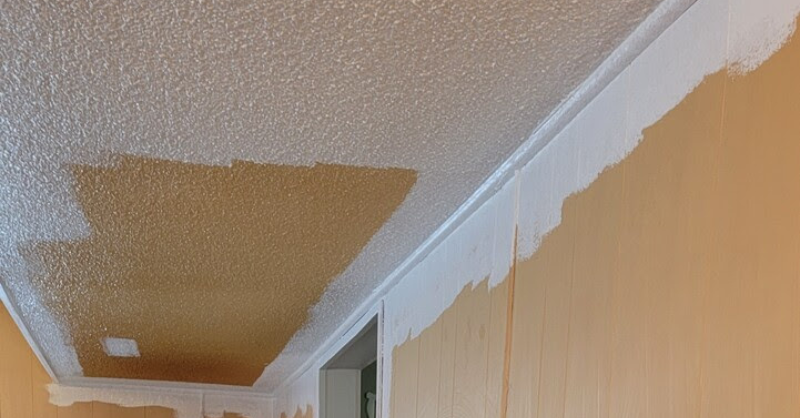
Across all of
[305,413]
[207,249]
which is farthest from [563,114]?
[305,413]

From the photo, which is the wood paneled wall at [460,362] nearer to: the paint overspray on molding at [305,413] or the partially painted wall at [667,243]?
the partially painted wall at [667,243]

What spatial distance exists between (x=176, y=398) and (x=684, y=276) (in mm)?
2960

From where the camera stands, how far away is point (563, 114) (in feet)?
3.30

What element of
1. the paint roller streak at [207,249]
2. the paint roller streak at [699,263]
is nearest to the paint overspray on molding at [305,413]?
the paint roller streak at [207,249]

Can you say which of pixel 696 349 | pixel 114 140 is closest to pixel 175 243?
pixel 114 140

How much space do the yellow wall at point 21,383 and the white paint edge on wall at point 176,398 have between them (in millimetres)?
36

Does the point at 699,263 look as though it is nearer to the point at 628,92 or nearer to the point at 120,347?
the point at 628,92

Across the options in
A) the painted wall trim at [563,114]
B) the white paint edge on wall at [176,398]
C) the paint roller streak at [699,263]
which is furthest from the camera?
the white paint edge on wall at [176,398]

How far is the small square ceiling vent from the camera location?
2.53m

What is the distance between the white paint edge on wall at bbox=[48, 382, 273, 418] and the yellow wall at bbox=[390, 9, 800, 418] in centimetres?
248

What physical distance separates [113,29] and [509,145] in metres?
0.54

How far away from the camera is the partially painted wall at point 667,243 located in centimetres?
62

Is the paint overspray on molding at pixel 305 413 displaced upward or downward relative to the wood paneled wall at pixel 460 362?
downward

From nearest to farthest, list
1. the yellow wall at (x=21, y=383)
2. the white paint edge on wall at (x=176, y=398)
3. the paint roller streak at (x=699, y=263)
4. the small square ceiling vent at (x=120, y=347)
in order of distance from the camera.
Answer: the paint roller streak at (x=699, y=263) → the small square ceiling vent at (x=120, y=347) → the yellow wall at (x=21, y=383) → the white paint edge on wall at (x=176, y=398)
